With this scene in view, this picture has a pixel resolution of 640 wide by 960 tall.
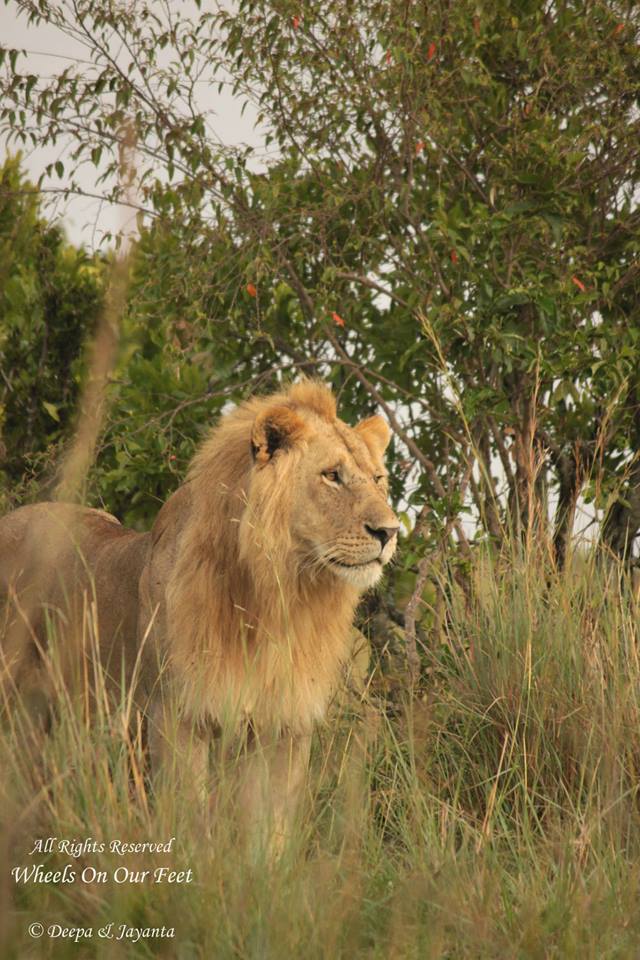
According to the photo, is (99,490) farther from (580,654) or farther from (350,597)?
(580,654)

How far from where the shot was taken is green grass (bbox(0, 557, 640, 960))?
9.56 feet

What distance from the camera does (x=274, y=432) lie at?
4.25m

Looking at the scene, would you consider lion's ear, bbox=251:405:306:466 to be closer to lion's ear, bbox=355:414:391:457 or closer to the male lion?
the male lion

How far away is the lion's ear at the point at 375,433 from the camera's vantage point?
15.3 feet

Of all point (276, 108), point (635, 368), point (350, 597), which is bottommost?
point (350, 597)

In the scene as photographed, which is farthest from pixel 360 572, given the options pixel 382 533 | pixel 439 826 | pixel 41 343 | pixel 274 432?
pixel 41 343

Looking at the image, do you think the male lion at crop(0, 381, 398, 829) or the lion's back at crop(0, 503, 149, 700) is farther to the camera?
Answer: the lion's back at crop(0, 503, 149, 700)

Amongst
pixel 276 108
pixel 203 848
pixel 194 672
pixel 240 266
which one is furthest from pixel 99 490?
pixel 203 848

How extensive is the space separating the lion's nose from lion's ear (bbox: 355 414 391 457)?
1.80 ft

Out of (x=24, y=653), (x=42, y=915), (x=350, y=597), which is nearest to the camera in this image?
(x=42, y=915)

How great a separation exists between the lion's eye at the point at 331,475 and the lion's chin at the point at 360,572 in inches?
11.3

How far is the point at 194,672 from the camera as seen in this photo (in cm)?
416

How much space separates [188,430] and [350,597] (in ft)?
7.35

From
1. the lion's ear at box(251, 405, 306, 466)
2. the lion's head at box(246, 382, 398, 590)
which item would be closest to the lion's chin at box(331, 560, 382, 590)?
the lion's head at box(246, 382, 398, 590)
